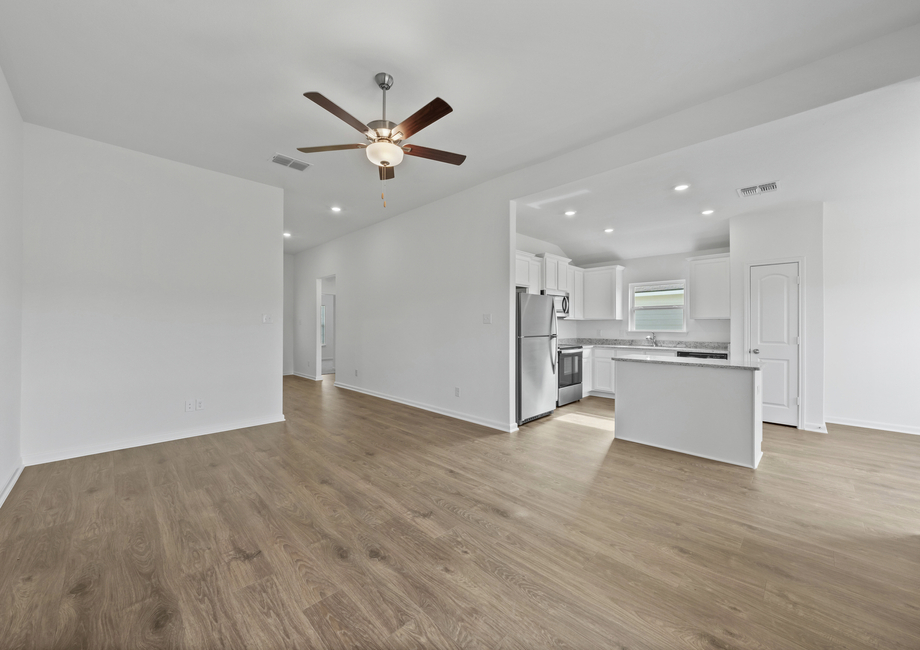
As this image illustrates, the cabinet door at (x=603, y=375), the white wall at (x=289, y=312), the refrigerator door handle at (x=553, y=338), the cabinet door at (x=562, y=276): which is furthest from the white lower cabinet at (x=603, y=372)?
the white wall at (x=289, y=312)

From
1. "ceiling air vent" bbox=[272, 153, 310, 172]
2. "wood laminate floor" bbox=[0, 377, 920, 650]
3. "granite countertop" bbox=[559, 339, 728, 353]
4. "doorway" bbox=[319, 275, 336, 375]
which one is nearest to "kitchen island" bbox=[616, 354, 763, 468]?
"wood laminate floor" bbox=[0, 377, 920, 650]

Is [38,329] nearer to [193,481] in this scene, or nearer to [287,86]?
[193,481]

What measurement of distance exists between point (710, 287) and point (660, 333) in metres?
1.09

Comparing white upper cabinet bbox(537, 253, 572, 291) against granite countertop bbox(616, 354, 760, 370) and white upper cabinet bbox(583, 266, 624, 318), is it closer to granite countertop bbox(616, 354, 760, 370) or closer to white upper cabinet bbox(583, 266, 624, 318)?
white upper cabinet bbox(583, 266, 624, 318)

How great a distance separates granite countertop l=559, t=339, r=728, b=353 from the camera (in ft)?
18.9

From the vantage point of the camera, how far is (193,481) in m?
2.86

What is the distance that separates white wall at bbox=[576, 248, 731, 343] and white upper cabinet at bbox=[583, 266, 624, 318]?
23 centimetres

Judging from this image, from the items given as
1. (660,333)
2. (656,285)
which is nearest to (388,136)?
(656,285)

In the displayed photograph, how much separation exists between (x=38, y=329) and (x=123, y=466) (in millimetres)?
1420

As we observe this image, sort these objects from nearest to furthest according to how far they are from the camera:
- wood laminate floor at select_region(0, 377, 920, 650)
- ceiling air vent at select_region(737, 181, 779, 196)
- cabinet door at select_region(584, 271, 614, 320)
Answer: wood laminate floor at select_region(0, 377, 920, 650) < ceiling air vent at select_region(737, 181, 779, 196) < cabinet door at select_region(584, 271, 614, 320)

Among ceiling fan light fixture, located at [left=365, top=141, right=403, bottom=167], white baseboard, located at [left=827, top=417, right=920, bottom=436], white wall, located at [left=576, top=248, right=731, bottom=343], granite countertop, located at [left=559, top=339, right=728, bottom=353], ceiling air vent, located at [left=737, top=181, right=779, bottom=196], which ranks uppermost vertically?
ceiling air vent, located at [left=737, top=181, right=779, bottom=196]

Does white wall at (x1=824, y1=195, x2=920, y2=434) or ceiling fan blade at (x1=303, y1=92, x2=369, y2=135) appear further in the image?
white wall at (x1=824, y1=195, x2=920, y2=434)

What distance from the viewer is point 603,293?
6.59 m

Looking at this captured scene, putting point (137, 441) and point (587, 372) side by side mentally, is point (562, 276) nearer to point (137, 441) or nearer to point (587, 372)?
point (587, 372)
